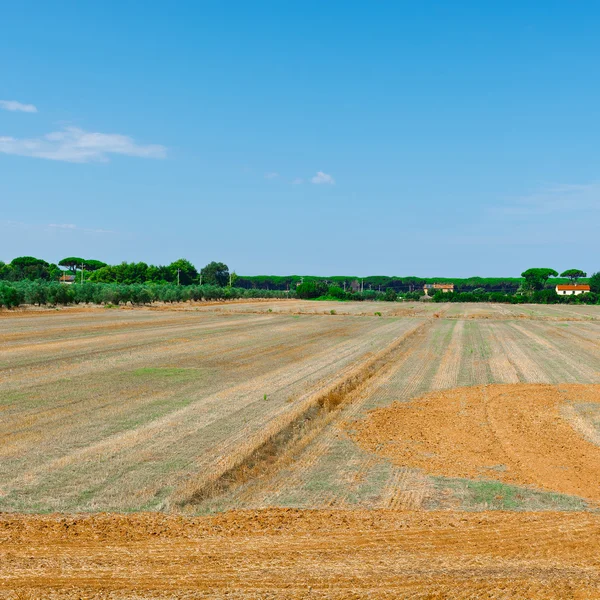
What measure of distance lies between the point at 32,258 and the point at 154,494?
168832 millimetres

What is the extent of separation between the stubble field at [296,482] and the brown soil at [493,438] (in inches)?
1.9

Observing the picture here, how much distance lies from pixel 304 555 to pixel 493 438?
6.33 metres

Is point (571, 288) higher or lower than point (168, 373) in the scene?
higher

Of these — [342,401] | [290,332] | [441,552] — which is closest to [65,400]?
[342,401]

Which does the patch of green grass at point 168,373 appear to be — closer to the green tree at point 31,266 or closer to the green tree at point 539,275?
the green tree at point 31,266

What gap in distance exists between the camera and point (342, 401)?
49.0 ft

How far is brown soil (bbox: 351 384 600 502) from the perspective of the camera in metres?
9.37

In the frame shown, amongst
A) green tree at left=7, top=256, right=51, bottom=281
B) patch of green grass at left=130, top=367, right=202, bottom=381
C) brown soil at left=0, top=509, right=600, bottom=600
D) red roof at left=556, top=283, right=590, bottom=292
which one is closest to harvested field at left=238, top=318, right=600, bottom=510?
brown soil at left=0, top=509, right=600, bottom=600

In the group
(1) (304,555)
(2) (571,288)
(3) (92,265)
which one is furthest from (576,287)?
(1) (304,555)

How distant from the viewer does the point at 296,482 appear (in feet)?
29.0

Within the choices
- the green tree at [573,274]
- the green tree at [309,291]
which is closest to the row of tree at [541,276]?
the green tree at [573,274]

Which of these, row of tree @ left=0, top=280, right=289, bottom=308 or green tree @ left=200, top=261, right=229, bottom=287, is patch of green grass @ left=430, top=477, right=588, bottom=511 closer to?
row of tree @ left=0, top=280, right=289, bottom=308

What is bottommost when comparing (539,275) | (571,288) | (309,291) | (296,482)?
(296,482)

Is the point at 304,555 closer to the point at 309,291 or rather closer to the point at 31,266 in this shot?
the point at 309,291
